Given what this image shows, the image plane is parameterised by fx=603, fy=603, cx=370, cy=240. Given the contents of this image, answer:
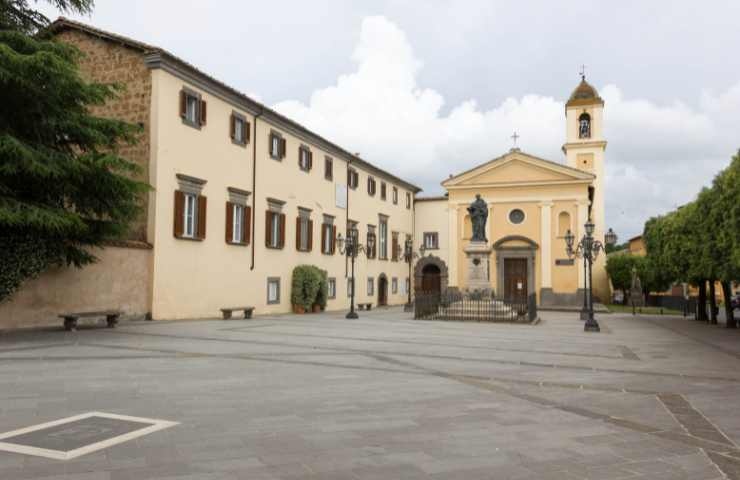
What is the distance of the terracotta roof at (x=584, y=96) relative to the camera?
48662 millimetres

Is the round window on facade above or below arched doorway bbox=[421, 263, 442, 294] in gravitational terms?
above

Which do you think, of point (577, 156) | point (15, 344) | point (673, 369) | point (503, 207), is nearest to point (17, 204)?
point (15, 344)

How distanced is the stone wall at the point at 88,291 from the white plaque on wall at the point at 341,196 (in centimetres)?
1573

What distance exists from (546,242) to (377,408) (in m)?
37.5

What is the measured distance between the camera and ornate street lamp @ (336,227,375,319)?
82.5ft

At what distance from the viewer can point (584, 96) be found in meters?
49.2

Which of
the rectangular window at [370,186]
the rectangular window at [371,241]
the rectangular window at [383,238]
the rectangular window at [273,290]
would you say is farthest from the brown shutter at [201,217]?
the rectangular window at [383,238]

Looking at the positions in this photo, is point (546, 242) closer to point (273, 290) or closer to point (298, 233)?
point (298, 233)

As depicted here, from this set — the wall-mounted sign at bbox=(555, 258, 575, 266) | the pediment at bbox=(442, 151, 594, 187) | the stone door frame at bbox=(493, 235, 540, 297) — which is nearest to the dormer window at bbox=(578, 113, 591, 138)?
the pediment at bbox=(442, 151, 594, 187)

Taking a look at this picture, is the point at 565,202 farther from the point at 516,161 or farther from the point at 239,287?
the point at 239,287

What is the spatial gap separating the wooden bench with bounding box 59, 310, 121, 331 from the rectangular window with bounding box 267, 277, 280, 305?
999 centimetres

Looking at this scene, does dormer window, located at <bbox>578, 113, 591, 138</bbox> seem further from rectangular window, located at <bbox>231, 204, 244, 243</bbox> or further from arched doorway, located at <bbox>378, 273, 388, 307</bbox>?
rectangular window, located at <bbox>231, 204, 244, 243</bbox>

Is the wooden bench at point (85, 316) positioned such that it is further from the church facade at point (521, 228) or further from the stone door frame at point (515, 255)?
the stone door frame at point (515, 255)

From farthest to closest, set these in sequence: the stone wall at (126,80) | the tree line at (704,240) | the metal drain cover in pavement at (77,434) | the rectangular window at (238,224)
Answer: the rectangular window at (238,224) → the stone wall at (126,80) → the tree line at (704,240) → the metal drain cover in pavement at (77,434)
